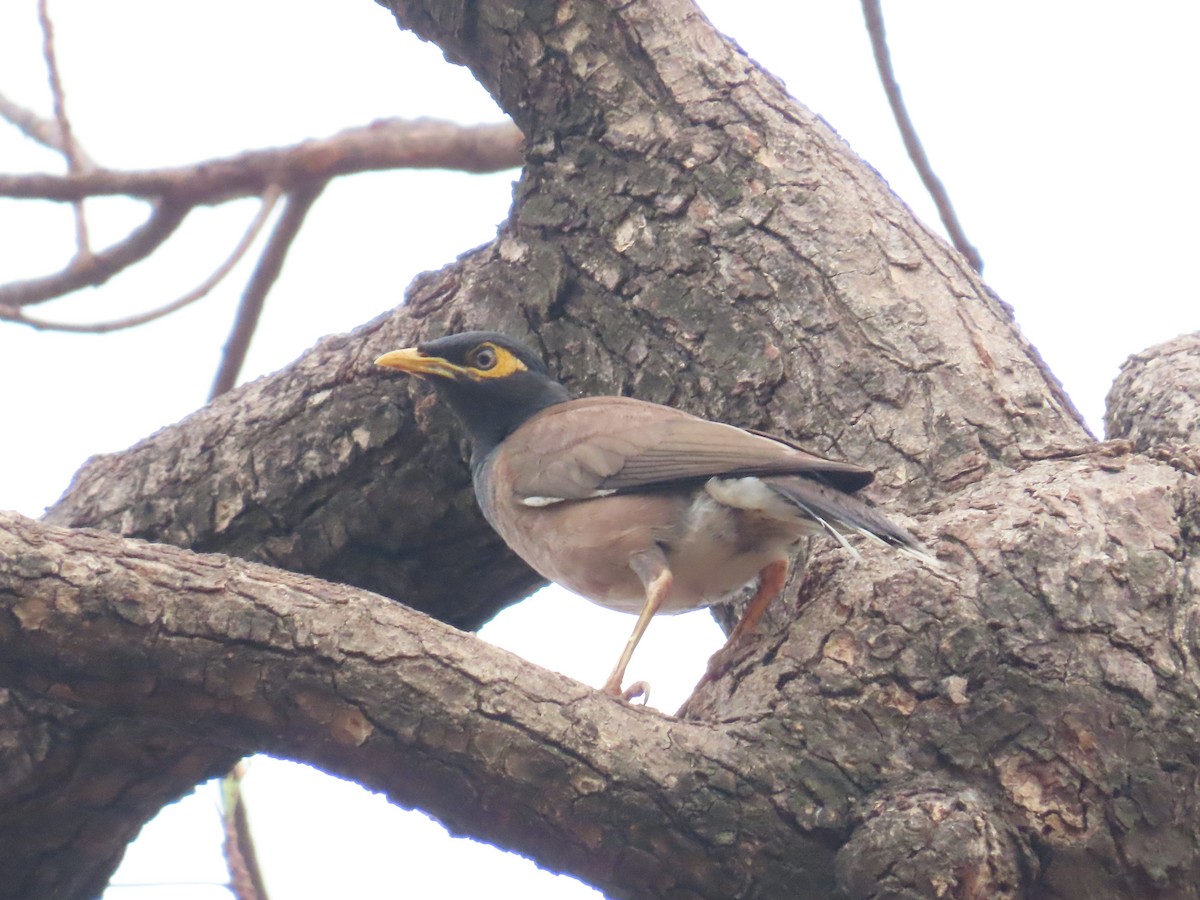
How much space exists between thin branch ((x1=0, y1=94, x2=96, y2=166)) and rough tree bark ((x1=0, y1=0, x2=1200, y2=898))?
246cm

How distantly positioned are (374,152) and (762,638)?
368 cm

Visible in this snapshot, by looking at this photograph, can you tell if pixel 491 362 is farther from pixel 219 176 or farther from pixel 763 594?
pixel 219 176

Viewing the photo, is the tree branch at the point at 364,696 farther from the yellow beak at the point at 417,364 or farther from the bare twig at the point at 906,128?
the bare twig at the point at 906,128

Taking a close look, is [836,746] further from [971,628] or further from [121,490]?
[121,490]

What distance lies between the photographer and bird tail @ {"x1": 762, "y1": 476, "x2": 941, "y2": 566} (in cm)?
325

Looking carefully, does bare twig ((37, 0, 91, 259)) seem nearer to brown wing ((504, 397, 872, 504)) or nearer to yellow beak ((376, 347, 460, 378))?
yellow beak ((376, 347, 460, 378))

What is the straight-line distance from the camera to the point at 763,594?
4.00 m

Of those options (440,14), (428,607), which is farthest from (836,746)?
(440,14)

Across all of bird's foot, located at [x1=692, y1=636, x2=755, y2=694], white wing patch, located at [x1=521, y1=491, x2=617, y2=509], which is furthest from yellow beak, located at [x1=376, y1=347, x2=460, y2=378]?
bird's foot, located at [x1=692, y1=636, x2=755, y2=694]

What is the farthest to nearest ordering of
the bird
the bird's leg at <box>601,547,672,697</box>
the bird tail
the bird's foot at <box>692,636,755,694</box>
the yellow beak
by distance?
1. the yellow beak
2. the bird's leg at <box>601,547,672,697</box>
3. the bird
4. the bird's foot at <box>692,636,755,694</box>
5. the bird tail

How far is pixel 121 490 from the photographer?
4.62 m

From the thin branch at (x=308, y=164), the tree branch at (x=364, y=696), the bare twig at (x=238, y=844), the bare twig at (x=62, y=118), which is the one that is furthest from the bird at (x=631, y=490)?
the bare twig at (x=62, y=118)

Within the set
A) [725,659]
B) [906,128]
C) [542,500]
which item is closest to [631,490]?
[542,500]

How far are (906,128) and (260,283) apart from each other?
2950 mm
